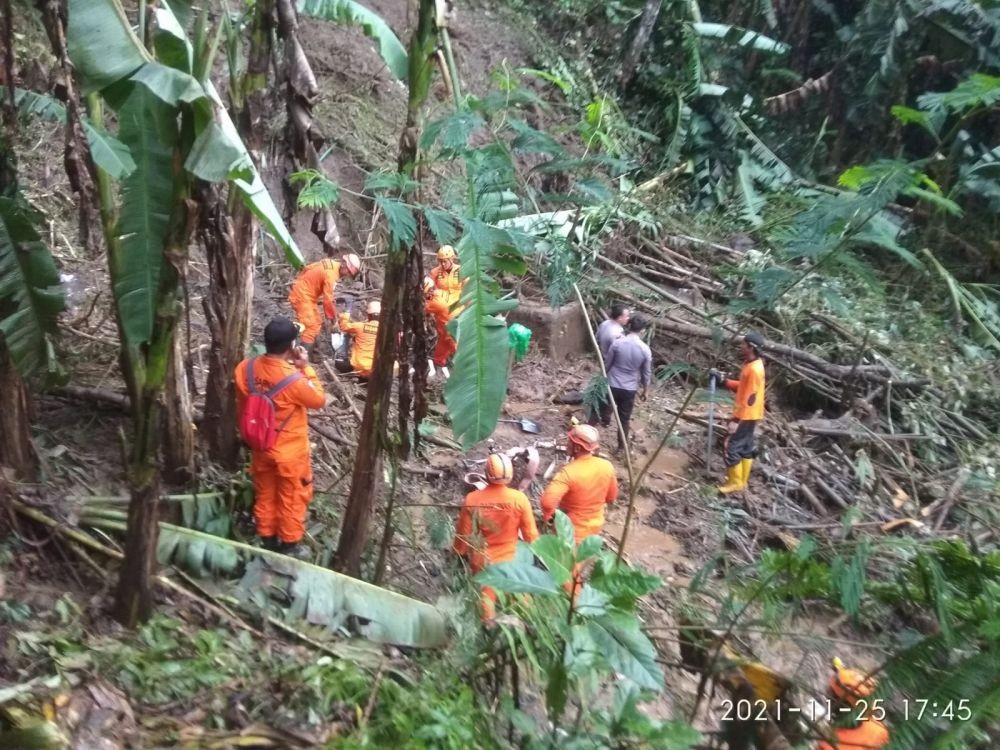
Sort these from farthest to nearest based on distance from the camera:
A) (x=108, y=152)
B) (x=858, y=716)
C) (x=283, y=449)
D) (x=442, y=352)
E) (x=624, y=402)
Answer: (x=442, y=352) < (x=624, y=402) < (x=283, y=449) < (x=108, y=152) < (x=858, y=716)

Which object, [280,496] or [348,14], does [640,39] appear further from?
[280,496]

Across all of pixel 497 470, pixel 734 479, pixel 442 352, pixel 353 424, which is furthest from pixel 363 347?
pixel 734 479

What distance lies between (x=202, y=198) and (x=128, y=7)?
599 cm

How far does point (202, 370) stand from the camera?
6004 mm

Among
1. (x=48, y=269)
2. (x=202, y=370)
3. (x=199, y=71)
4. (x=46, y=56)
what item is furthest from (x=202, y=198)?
(x=46, y=56)

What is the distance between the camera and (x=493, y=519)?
14.4 feet

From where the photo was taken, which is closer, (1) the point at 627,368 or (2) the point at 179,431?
(2) the point at 179,431

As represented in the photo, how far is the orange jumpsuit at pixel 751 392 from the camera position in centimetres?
684

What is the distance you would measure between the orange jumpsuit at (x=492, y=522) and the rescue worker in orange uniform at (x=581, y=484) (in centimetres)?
46

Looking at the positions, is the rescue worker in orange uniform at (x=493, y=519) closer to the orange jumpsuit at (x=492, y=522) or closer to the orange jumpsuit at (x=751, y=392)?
the orange jumpsuit at (x=492, y=522)

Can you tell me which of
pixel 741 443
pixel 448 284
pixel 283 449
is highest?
pixel 448 284

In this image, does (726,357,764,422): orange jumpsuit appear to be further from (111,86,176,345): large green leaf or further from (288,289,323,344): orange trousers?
(111,86,176,345): large green leaf

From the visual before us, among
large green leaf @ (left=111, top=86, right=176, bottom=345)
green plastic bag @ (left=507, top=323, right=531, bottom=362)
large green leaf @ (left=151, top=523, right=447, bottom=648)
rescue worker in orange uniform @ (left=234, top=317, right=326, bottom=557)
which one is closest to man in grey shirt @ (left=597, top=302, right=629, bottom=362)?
green plastic bag @ (left=507, top=323, right=531, bottom=362)

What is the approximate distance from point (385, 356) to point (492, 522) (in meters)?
1.26
